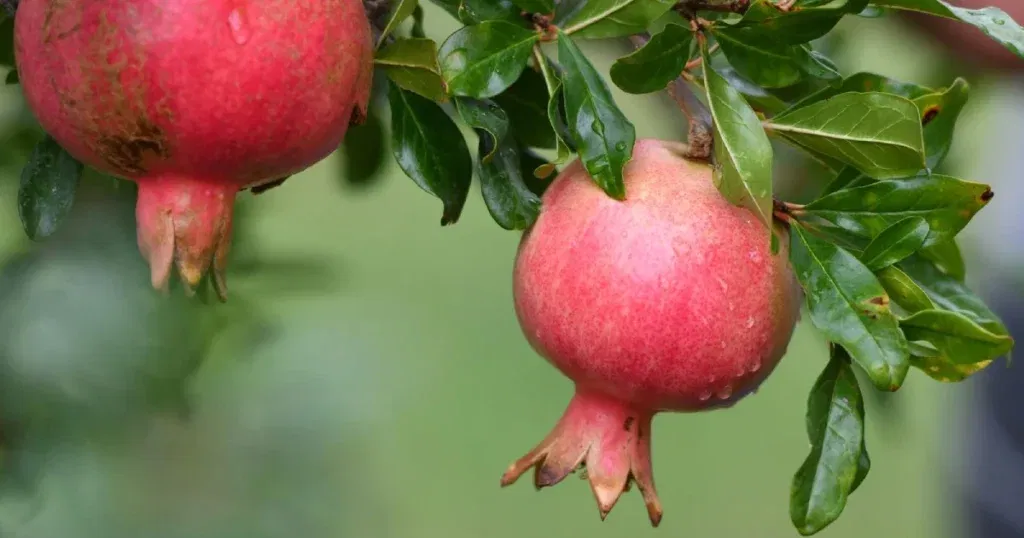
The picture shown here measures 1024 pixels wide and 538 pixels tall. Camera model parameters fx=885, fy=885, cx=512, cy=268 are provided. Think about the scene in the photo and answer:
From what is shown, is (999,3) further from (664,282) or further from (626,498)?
(626,498)

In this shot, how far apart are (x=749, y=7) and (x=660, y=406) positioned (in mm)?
234

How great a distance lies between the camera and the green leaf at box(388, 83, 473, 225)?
554mm

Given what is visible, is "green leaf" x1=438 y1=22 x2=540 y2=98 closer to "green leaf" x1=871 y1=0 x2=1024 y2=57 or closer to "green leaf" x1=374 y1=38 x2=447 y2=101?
"green leaf" x1=374 y1=38 x2=447 y2=101

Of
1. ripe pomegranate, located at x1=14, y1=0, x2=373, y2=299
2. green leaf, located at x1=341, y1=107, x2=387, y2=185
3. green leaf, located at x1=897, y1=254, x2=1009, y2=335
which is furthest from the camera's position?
green leaf, located at x1=341, y1=107, x2=387, y2=185

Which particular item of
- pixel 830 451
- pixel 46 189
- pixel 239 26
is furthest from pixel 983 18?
pixel 46 189

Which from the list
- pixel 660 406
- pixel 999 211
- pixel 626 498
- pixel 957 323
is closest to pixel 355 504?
pixel 626 498

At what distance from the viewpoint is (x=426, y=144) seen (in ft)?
1.83

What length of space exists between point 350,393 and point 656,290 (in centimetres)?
114

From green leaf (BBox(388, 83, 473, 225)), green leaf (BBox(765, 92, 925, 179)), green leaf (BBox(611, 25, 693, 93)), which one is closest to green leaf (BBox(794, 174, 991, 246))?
green leaf (BBox(765, 92, 925, 179))

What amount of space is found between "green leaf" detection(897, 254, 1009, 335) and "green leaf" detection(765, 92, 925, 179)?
164 mm

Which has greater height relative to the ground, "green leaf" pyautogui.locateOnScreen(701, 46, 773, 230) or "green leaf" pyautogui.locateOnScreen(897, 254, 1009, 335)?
"green leaf" pyautogui.locateOnScreen(701, 46, 773, 230)

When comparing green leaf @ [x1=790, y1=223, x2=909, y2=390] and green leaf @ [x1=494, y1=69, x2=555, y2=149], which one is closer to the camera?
green leaf @ [x1=790, y1=223, x2=909, y2=390]

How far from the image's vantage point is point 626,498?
6.20 feet

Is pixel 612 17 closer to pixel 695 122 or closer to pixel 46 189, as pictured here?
pixel 695 122
